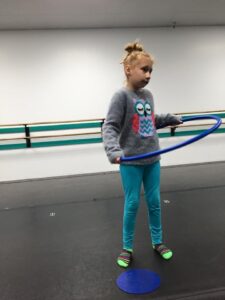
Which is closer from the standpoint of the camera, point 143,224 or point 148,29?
point 143,224

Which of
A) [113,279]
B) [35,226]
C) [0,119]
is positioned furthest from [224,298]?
[0,119]

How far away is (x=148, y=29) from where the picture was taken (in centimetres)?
498

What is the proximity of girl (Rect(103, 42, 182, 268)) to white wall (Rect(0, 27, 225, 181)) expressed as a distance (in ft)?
9.63

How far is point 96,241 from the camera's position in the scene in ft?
8.30

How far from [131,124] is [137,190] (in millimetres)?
450

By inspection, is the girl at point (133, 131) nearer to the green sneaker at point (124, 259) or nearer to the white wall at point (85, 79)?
the green sneaker at point (124, 259)

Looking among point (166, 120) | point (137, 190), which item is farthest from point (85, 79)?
point (137, 190)

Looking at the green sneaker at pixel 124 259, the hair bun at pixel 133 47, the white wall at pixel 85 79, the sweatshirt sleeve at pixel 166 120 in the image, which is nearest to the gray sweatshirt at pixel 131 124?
the sweatshirt sleeve at pixel 166 120

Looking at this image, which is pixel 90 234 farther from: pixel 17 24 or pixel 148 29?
pixel 148 29

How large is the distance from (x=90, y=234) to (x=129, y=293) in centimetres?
95

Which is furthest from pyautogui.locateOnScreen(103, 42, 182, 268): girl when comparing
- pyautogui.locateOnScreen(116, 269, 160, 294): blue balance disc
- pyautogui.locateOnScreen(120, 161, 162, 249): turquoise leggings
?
pyautogui.locateOnScreen(116, 269, 160, 294): blue balance disc

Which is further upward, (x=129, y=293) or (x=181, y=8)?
(x=181, y=8)

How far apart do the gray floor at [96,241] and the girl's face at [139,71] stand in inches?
49.0

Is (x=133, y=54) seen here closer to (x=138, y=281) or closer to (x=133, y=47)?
(x=133, y=47)
